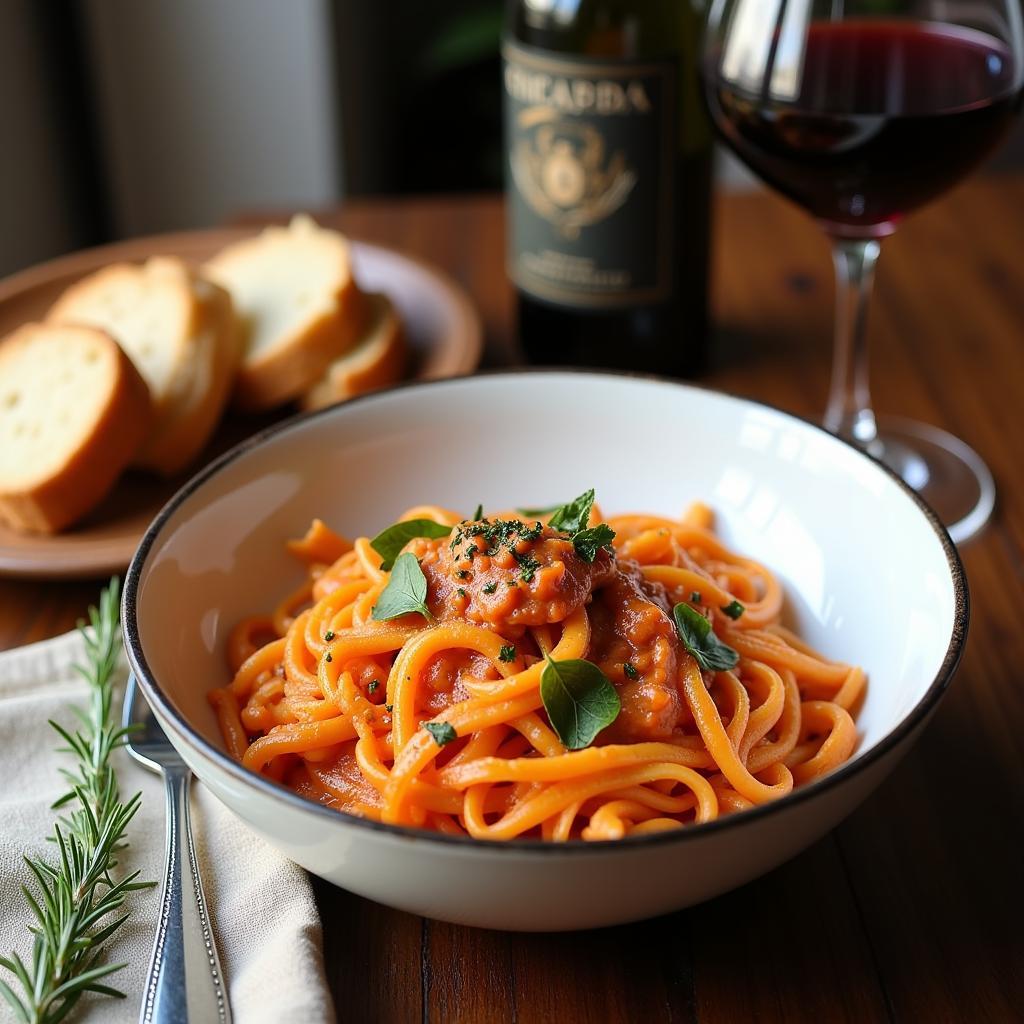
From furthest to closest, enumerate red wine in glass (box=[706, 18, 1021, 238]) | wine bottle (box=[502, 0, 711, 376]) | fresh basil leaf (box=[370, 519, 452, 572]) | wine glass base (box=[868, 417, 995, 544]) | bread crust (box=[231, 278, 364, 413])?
bread crust (box=[231, 278, 364, 413]) < wine bottle (box=[502, 0, 711, 376]) < wine glass base (box=[868, 417, 995, 544]) < red wine in glass (box=[706, 18, 1021, 238]) < fresh basil leaf (box=[370, 519, 452, 572])

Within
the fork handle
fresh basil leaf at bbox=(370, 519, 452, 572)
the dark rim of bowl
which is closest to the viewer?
the dark rim of bowl

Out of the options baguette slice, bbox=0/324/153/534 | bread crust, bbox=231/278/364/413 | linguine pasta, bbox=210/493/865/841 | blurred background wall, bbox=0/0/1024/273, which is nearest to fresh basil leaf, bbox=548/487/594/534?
linguine pasta, bbox=210/493/865/841

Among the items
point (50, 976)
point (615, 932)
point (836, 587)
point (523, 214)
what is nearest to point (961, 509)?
point (836, 587)

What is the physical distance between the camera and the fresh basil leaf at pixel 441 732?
1.44 m

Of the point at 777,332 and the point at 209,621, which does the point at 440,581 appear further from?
the point at 777,332

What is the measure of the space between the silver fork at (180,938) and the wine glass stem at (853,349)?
1.39 metres

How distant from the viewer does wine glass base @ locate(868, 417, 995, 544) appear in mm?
2289

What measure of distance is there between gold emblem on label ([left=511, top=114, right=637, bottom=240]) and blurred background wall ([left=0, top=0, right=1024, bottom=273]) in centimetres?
197

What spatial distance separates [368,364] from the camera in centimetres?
260

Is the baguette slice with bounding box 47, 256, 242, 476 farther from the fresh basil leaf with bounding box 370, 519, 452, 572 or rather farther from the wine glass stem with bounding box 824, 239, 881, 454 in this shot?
the wine glass stem with bounding box 824, 239, 881, 454

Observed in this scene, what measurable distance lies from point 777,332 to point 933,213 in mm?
817

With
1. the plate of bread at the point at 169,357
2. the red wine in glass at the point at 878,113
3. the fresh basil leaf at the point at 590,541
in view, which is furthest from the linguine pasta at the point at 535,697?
the red wine in glass at the point at 878,113

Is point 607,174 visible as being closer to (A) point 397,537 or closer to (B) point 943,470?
(B) point 943,470

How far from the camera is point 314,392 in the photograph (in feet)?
8.77
